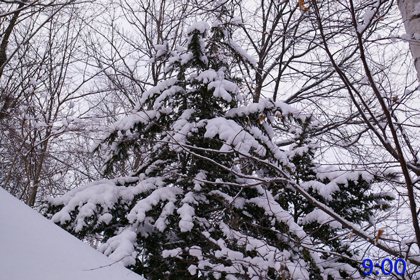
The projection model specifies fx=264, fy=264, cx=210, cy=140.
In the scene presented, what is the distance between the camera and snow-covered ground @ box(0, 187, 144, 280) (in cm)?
70

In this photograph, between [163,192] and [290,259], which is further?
[163,192]

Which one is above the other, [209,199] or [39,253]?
[209,199]

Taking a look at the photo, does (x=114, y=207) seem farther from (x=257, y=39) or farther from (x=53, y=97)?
(x=257, y=39)

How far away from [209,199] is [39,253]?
9.64ft

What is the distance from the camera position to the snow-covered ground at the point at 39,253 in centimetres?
70

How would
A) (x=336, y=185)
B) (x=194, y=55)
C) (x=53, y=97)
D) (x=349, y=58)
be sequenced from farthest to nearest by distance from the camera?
(x=349, y=58)
(x=53, y=97)
(x=194, y=55)
(x=336, y=185)

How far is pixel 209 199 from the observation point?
3.65 m

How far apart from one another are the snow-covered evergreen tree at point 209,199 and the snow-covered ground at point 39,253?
1.62 m

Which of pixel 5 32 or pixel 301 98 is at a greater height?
pixel 301 98

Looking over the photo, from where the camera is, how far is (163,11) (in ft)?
24.6

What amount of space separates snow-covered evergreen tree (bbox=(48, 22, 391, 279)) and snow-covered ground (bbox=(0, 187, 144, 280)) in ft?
5.32

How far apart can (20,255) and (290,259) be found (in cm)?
289

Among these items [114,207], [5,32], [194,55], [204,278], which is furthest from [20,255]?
[5,32]

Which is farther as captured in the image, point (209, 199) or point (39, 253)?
point (209, 199)
